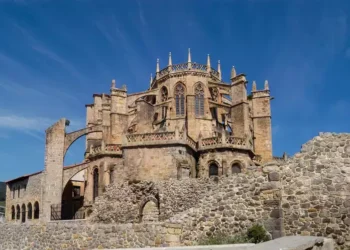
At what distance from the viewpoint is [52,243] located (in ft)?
56.4

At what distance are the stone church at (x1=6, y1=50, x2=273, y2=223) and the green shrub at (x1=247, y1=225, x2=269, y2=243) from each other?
2006 centimetres

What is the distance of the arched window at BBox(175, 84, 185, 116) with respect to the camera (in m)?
42.5

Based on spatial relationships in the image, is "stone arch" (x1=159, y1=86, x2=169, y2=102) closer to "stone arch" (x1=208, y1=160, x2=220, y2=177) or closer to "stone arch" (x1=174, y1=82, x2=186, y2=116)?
"stone arch" (x1=174, y1=82, x2=186, y2=116)

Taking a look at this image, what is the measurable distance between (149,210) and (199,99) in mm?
15542

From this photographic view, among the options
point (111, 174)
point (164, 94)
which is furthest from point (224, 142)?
point (164, 94)

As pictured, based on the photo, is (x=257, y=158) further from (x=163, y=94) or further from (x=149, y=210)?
(x=149, y=210)

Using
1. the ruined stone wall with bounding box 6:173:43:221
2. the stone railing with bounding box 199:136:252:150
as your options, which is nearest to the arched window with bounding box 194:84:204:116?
the stone railing with bounding box 199:136:252:150

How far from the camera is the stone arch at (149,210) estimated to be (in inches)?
1180

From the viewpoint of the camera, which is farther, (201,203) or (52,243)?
(52,243)

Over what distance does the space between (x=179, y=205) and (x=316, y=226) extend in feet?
61.8

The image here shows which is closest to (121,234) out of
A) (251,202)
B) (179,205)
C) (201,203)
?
(201,203)

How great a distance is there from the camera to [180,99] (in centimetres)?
4269

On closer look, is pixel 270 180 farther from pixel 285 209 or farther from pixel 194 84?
pixel 194 84

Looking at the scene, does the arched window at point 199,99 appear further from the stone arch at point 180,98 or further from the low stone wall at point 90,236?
the low stone wall at point 90,236
